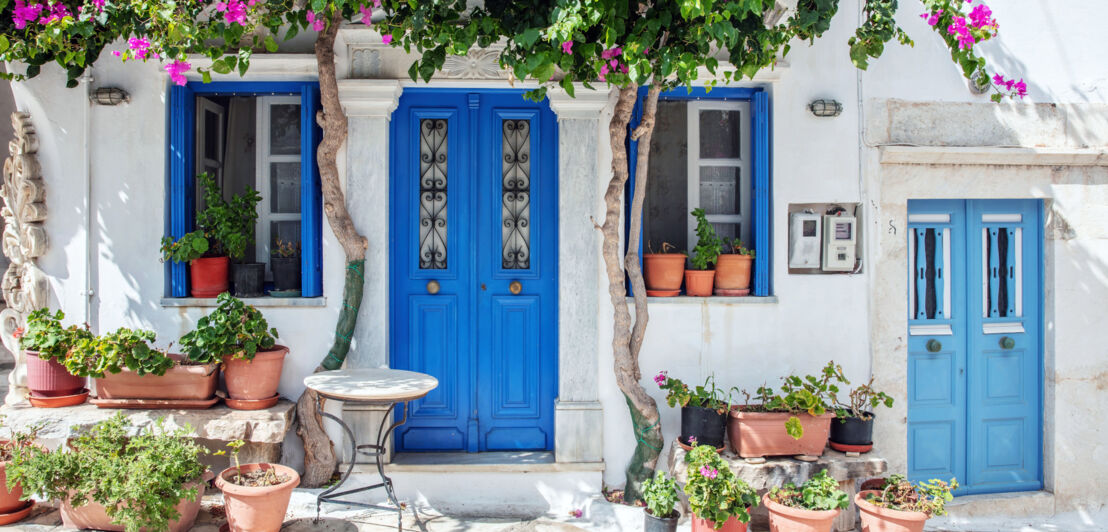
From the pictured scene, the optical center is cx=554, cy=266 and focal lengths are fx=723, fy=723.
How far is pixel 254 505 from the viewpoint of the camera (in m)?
4.03

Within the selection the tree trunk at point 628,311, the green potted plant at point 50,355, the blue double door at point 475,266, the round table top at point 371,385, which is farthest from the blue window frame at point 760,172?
the green potted plant at point 50,355

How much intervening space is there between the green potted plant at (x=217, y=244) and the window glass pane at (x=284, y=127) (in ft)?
1.37

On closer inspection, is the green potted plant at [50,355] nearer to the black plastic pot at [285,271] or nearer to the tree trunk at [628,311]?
the black plastic pot at [285,271]

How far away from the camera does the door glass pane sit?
5051 mm

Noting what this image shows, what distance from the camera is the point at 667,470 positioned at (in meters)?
4.84

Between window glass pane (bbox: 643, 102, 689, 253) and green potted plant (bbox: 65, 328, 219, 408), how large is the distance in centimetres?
306

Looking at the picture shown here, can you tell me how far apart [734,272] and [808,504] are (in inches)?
61.4

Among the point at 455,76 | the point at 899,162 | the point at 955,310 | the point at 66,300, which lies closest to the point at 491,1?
the point at 455,76

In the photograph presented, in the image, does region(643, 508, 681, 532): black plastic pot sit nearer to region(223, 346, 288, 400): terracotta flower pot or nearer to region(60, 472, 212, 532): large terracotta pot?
region(223, 346, 288, 400): terracotta flower pot

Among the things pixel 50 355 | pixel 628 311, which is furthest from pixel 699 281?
pixel 50 355

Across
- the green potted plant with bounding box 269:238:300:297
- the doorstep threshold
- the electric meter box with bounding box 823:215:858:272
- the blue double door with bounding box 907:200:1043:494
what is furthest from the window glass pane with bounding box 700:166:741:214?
the green potted plant with bounding box 269:238:300:297

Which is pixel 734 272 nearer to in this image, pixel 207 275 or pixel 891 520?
pixel 891 520

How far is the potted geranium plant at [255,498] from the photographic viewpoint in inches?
159

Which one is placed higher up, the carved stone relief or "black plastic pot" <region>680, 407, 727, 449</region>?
the carved stone relief
